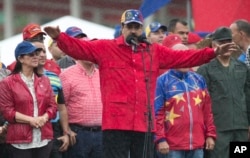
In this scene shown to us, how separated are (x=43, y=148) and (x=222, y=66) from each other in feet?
8.04

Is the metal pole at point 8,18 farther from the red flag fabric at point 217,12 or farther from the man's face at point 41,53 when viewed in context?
the man's face at point 41,53

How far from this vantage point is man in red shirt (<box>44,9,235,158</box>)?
1008 centimetres

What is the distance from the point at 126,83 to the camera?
33.2 feet

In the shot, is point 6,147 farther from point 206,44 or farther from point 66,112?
point 206,44

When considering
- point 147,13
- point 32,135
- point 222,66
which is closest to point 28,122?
point 32,135

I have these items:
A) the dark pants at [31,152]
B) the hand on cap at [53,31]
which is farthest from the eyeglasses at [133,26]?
the dark pants at [31,152]

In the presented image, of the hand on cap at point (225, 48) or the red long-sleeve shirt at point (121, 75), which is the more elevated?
the hand on cap at point (225, 48)

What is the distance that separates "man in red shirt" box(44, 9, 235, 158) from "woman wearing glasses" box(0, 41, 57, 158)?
85cm

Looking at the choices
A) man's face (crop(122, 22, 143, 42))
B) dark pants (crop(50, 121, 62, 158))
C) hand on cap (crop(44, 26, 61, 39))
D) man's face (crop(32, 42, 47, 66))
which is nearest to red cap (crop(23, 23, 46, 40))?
man's face (crop(32, 42, 47, 66))

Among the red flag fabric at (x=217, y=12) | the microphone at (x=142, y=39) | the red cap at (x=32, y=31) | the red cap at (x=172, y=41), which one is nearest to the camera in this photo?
the microphone at (x=142, y=39)

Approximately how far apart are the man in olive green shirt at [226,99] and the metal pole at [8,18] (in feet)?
55.4

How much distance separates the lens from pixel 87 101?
1157 cm

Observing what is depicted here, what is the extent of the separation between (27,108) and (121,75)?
1.17m

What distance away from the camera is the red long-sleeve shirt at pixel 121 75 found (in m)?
10.1
